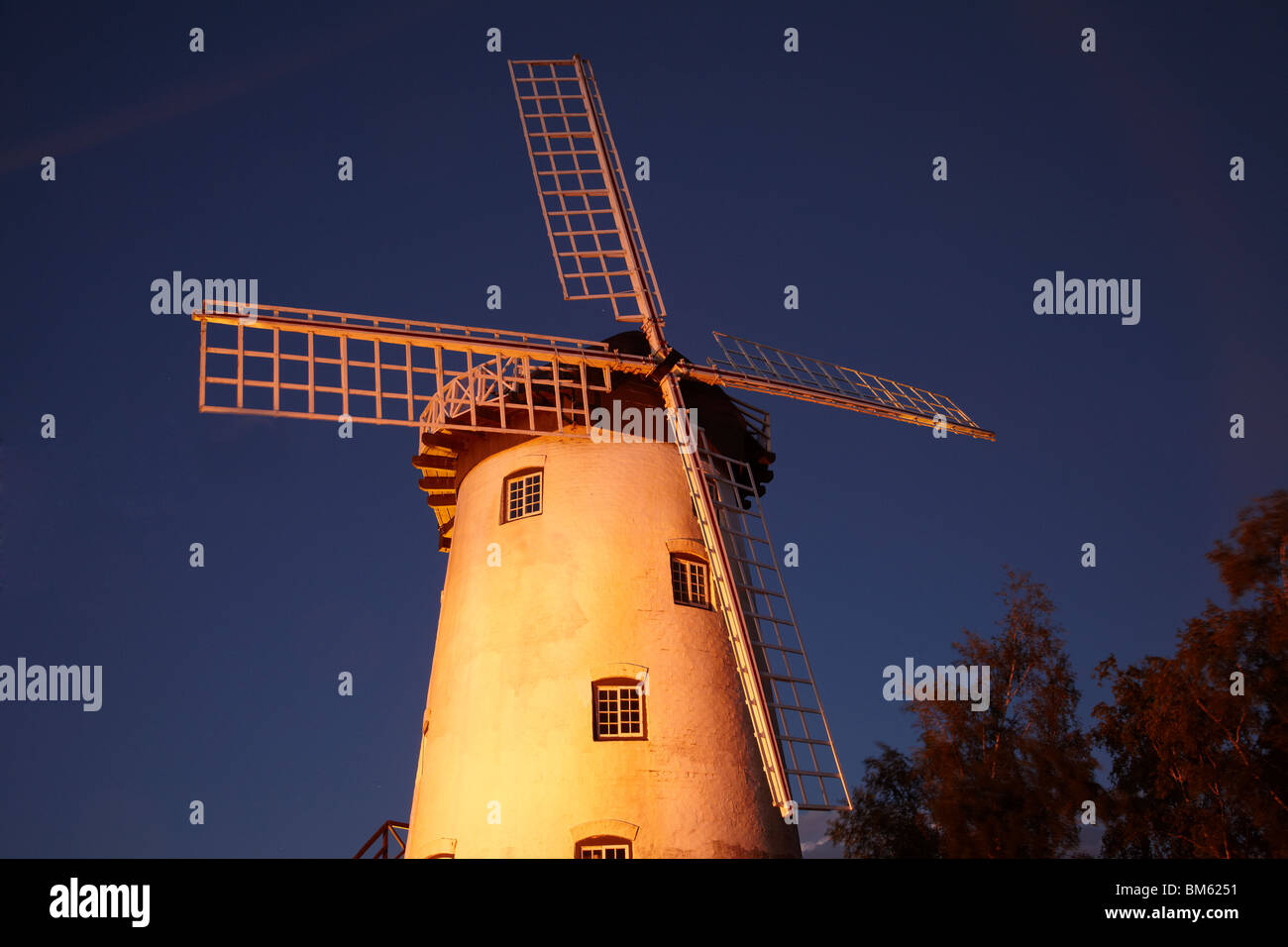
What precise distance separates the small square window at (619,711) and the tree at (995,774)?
452 inches

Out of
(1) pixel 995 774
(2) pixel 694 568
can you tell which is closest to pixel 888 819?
(1) pixel 995 774

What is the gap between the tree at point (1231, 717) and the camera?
77.5 feet

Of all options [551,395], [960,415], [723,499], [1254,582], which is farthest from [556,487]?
[1254,582]

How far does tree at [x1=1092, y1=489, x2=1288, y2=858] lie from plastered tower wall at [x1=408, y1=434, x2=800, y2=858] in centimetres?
1093

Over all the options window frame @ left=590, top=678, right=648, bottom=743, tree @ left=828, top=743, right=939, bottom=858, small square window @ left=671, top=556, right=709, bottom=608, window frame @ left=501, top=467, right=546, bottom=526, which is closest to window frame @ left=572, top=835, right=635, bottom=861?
window frame @ left=590, top=678, right=648, bottom=743

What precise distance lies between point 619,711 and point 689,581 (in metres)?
3.22

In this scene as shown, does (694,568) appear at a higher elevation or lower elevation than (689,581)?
higher

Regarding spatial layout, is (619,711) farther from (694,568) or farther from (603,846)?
(694,568)

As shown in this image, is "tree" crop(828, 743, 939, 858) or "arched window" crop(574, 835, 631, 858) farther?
"tree" crop(828, 743, 939, 858)

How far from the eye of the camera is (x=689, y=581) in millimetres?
21875

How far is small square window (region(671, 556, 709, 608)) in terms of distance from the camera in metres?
21.6

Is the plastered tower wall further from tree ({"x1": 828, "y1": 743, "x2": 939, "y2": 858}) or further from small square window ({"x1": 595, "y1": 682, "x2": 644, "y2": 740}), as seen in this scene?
tree ({"x1": 828, "y1": 743, "x2": 939, "y2": 858})

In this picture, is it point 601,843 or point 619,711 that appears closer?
point 601,843
